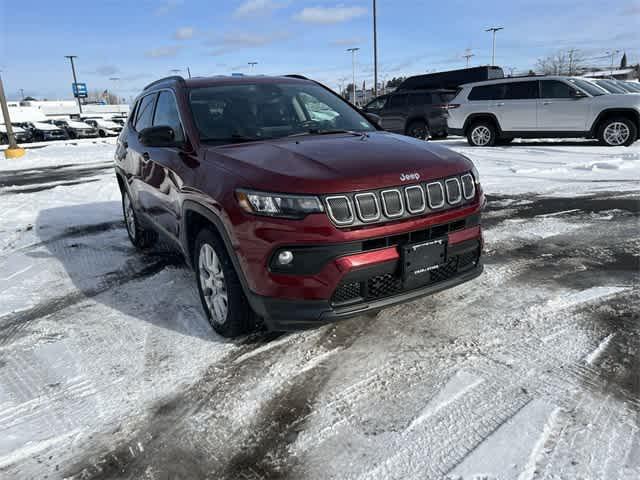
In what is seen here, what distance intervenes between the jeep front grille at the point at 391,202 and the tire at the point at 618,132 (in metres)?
10.4

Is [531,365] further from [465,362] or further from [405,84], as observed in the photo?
[405,84]

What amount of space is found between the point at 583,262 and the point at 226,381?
129 inches

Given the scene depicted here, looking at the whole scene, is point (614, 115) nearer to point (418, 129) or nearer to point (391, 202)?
point (418, 129)

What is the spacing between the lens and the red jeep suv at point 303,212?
100 inches

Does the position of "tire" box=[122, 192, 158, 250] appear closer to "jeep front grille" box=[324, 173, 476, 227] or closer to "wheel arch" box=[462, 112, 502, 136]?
"jeep front grille" box=[324, 173, 476, 227]

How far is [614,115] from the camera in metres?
11.2

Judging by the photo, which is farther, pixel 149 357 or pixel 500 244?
pixel 500 244

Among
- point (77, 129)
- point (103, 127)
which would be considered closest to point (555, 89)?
point (77, 129)

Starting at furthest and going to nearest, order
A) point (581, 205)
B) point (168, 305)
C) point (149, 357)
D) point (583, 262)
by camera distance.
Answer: point (581, 205)
point (583, 262)
point (168, 305)
point (149, 357)

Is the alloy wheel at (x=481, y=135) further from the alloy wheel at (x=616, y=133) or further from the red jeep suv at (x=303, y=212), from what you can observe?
the red jeep suv at (x=303, y=212)

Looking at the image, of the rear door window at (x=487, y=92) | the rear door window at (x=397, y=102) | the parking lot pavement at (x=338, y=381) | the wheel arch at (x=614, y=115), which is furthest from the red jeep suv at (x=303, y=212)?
the rear door window at (x=397, y=102)

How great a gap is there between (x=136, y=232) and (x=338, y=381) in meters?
3.47

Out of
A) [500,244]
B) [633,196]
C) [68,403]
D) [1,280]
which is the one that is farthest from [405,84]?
[68,403]

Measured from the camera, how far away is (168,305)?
3.81 metres
